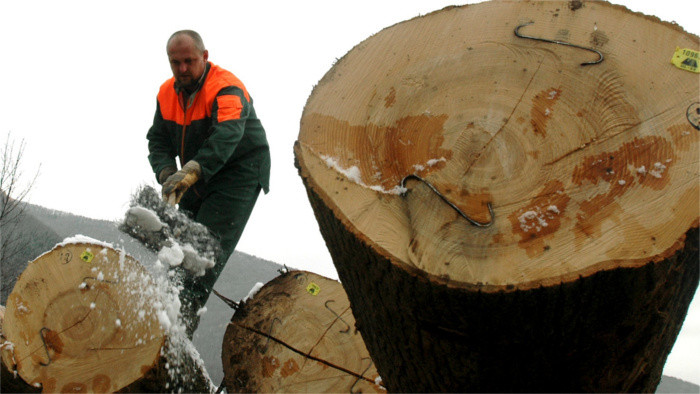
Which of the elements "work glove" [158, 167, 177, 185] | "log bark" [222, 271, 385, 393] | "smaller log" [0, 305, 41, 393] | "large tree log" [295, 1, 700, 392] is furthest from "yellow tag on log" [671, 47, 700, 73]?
"smaller log" [0, 305, 41, 393]

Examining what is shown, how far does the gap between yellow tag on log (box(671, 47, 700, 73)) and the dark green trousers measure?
236 centimetres

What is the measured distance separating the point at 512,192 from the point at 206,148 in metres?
1.99

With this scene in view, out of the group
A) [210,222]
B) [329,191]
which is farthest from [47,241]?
[329,191]

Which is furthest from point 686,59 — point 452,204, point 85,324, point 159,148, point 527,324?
point 159,148

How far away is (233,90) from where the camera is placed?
332cm

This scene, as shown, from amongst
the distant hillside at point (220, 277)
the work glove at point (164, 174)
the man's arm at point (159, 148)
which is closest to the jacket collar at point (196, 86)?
the man's arm at point (159, 148)

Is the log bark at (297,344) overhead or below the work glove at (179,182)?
below

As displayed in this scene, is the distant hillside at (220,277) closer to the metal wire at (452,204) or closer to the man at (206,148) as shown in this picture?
the man at (206,148)

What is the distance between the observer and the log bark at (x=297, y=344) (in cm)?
309

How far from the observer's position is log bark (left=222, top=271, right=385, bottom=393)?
3.09 meters

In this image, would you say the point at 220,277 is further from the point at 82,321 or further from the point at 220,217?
the point at 82,321

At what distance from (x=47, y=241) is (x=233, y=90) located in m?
11.9

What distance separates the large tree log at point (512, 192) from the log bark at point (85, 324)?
1459 mm

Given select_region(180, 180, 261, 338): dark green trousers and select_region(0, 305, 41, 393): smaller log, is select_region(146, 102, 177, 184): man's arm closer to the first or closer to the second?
select_region(180, 180, 261, 338): dark green trousers
